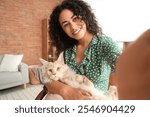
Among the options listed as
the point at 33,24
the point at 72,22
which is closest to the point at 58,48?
the point at 72,22

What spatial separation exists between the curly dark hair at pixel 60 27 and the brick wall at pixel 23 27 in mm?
1886

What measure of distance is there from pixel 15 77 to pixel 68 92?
6.39ft

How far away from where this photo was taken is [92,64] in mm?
743

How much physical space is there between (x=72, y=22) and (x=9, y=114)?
1.12 feet

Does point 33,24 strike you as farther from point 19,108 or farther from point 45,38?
point 19,108

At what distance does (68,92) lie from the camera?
0.72m

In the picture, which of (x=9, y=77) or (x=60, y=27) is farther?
(x=9, y=77)

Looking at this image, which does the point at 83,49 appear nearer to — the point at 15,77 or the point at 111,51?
the point at 111,51

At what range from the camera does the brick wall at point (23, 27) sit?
9.04 ft

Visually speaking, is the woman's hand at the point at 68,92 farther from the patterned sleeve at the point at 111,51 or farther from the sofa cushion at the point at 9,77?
the sofa cushion at the point at 9,77

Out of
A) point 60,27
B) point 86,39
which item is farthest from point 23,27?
point 86,39

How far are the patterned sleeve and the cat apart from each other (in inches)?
3.7

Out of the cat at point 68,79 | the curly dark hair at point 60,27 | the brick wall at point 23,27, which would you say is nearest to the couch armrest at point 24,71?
the brick wall at point 23,27

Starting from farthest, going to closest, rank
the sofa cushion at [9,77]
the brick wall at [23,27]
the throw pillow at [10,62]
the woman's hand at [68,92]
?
the brick wall at [23,27] < the throw pillow at [10,62] < the sofa cushion at [9,77] < the woman's hand at [68,92]
